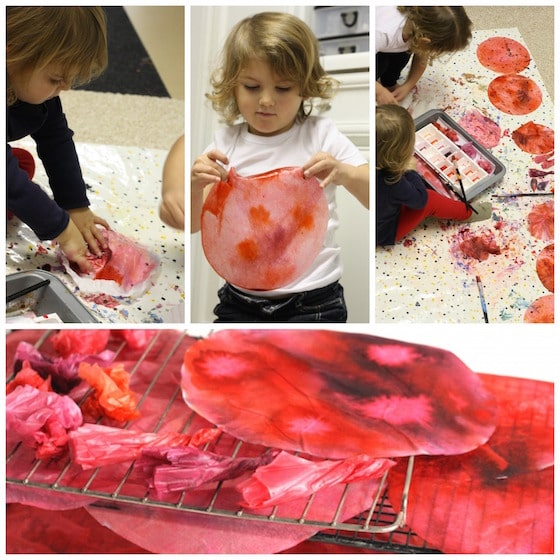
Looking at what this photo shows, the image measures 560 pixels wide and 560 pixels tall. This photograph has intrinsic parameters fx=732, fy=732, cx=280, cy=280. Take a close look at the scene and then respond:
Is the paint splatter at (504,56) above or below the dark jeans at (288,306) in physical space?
above

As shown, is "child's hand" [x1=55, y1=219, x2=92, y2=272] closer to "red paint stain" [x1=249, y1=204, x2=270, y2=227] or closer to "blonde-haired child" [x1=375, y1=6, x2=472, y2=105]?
"red paint stain" [x1=249, y1=204, x2=270, y2=227]

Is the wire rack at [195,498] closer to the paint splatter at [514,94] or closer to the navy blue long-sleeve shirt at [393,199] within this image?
the navy blue long-sleeve shirt at [393,199]

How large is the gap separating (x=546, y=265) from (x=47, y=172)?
97cm

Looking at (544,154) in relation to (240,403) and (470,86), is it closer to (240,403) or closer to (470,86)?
(470,86)

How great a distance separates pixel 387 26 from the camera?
1.36m

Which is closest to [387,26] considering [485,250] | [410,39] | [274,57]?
[410,39]

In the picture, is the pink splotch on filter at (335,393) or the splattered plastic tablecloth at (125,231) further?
the splattered plastic tablecloth at (125,231)

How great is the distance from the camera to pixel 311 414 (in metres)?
1.24

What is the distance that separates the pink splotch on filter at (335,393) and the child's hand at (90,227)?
26cm

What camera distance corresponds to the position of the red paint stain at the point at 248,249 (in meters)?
1.36

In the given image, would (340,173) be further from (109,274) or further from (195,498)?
(195,498)

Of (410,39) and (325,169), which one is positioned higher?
(410,39)

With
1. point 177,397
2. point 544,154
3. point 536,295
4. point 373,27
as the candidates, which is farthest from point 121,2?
point 536,295

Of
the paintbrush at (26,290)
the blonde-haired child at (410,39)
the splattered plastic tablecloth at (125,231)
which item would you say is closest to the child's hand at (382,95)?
the blonde-haired child at (410,39)
